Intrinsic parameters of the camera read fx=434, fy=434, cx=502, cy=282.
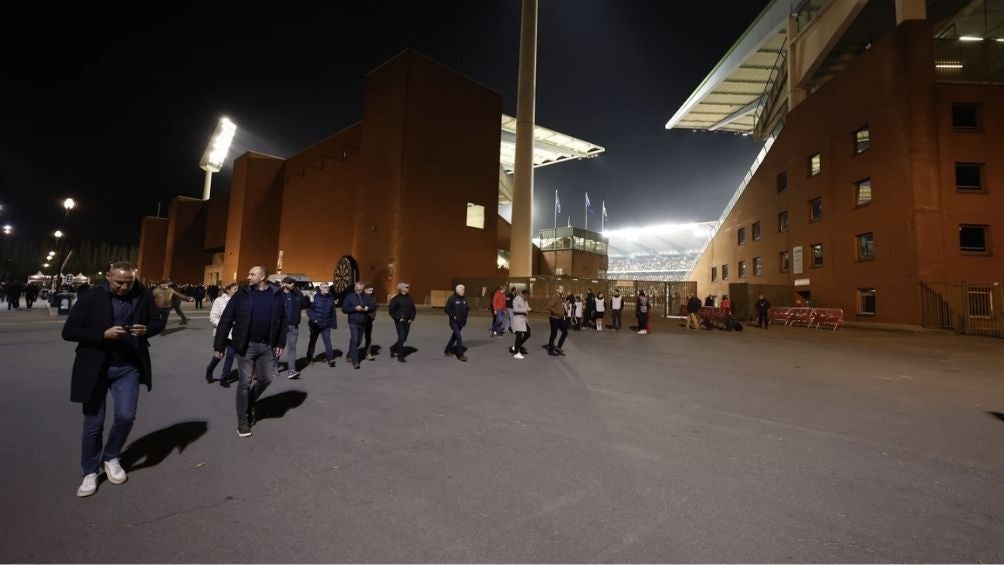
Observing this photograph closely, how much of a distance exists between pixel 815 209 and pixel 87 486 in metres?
30.6

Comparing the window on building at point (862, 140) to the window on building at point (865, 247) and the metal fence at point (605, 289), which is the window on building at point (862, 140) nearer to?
the window on building at point (865, 247)

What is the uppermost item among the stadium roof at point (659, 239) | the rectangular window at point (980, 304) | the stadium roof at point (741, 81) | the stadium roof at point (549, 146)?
the stadium roof at point (741, 81)

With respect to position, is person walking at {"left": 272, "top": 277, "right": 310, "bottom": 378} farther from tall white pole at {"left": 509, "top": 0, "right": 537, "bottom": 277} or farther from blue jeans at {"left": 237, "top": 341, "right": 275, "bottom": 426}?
tall white pole at {"left": 509, "top": 0, "right": 537, "bottom": 277}

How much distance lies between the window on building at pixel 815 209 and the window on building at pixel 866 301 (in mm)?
5261

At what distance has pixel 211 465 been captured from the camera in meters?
3.92

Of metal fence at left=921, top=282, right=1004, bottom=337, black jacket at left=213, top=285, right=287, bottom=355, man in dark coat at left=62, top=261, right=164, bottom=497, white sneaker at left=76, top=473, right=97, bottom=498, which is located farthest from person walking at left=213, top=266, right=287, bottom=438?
metal fence at left=921, top=282, right=1004, bottom=337

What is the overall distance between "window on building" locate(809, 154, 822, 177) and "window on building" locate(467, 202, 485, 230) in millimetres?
20727

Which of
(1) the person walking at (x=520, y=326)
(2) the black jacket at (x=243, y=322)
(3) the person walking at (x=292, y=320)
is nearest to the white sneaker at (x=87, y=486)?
(2) the black jacket at (x=243, y=322)

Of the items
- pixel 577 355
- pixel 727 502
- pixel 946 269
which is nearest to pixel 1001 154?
pixel 946 269

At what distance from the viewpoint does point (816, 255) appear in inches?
957

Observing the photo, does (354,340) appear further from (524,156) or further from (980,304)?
(524,156)

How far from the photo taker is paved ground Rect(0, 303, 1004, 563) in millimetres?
2730

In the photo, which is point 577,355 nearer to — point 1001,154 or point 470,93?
point 1001,154

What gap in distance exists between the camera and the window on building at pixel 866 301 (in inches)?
790
